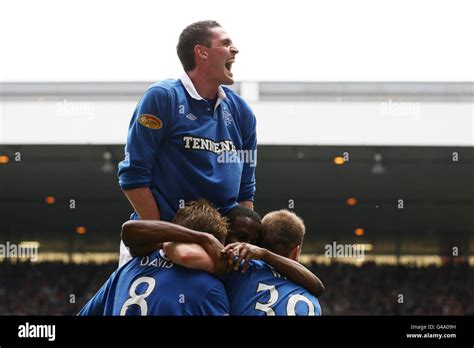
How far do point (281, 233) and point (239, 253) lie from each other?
0.94ft

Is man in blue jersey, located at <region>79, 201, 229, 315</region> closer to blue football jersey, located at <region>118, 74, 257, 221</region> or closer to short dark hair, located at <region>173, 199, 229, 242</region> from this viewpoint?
short dark hair, located at <region>173, 199, 229, 242</region>

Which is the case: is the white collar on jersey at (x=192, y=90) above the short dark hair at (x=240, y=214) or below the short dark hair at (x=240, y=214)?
above

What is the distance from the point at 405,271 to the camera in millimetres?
15727

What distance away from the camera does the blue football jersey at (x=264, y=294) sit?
106 inches

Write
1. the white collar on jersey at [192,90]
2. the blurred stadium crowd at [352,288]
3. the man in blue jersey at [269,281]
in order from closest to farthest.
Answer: the man in blue jersey at [269,281] → the white collar on jersey at [192,90] → the blurred stadium crowd at [352,288]

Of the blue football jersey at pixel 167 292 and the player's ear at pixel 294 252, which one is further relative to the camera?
the player's ear at pixel 294 252

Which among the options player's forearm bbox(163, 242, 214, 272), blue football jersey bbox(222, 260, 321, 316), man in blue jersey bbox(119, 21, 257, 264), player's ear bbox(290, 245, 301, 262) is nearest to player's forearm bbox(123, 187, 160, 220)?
man in blue jersey bbox(119, 21, 257, 264)

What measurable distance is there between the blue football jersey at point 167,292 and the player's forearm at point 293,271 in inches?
8.1

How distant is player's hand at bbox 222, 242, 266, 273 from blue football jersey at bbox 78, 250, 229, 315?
11 cm

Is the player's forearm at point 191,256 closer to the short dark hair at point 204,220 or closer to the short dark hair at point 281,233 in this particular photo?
the short dark hair at point 204,220

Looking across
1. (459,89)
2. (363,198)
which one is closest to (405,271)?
(363,198)

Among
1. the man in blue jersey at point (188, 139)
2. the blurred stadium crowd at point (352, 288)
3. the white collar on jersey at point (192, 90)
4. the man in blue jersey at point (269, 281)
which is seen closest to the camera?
the man in blue jersey at point (269, 281)
